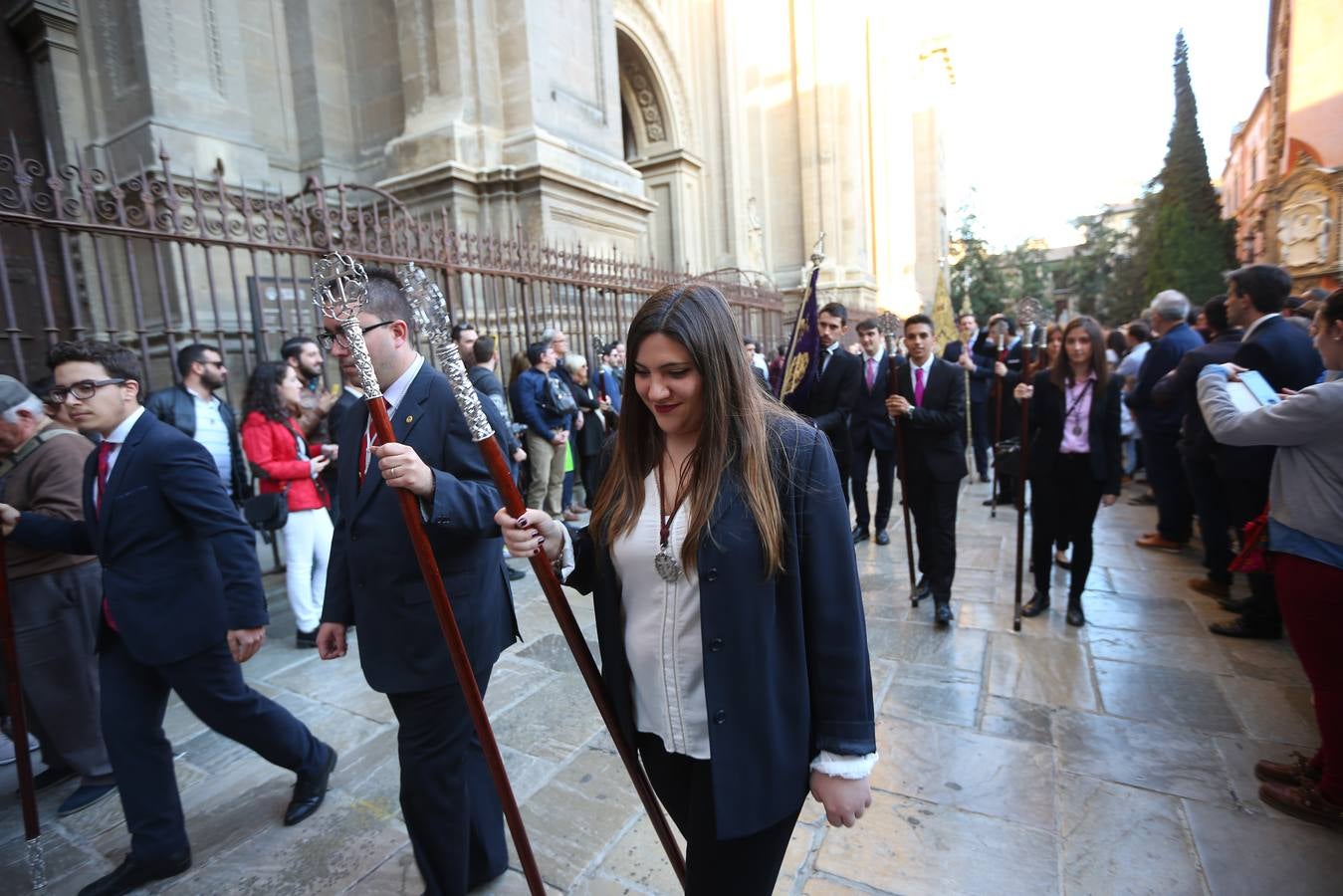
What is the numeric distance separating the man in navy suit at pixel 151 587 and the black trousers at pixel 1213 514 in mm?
5915

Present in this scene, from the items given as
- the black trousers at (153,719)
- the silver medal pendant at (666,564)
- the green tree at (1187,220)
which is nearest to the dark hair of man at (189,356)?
the black trousers at (153,719)

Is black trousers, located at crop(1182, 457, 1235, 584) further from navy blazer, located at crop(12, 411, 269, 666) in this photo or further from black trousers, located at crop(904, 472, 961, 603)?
navy blazer, located at crop(12, 411, 269, 666)

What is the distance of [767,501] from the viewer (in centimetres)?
147

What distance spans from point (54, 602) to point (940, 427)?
4.85 metres

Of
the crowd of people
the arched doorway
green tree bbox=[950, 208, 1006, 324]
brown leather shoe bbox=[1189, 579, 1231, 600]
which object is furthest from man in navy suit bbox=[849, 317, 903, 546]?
green tree bbox=[950, 208, 1006, 324]

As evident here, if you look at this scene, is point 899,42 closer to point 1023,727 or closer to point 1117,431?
point 1117,431

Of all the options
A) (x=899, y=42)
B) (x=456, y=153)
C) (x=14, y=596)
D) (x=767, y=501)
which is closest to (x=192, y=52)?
(x=456, y=153)

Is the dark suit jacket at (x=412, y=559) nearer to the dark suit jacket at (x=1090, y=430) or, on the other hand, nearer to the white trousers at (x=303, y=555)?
the white trousers at (x=303, y=555)

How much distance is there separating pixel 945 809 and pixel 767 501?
80.9 inches

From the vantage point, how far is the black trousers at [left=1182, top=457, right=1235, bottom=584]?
16.1 feet

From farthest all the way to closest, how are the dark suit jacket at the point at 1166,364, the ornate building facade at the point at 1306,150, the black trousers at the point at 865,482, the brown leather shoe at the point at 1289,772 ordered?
the ornate building facade at the point at 1306,150 < the black trousers at the point at 865,482 < the dark suit jacket at the point at 1166,364 < the brown leather shoe at the point at 1289,772

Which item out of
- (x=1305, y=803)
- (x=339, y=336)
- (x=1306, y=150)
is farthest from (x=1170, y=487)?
(x=1306, y=150)

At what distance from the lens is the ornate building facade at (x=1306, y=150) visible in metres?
18.4

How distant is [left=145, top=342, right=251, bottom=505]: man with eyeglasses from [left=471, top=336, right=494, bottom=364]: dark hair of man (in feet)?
6.07
